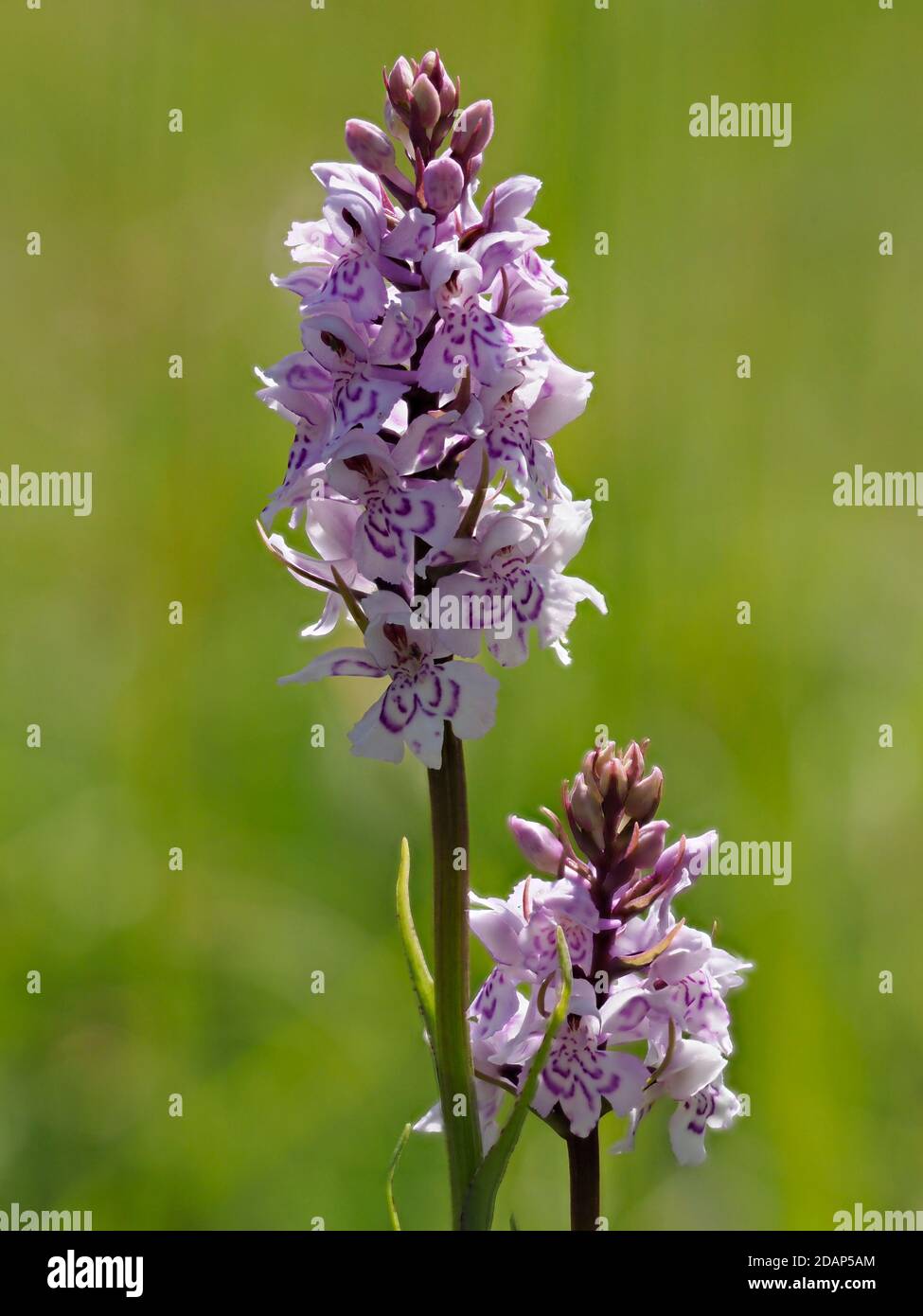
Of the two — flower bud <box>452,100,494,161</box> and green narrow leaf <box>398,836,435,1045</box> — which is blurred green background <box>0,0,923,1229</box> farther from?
flower bud <box>452,100,494,161</box>

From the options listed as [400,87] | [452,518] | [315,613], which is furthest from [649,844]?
[315,613]

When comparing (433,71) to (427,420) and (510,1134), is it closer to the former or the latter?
(427,420)

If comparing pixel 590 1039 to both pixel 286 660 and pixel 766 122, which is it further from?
pixel 766 122

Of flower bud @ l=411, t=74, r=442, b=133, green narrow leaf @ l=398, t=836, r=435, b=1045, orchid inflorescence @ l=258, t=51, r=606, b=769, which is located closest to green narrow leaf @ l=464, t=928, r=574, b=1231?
green narrow leaf @ l=398, t=836, r=435, b=1045

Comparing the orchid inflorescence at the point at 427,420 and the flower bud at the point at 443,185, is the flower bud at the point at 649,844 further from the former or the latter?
the flower bud at the point at 443,185

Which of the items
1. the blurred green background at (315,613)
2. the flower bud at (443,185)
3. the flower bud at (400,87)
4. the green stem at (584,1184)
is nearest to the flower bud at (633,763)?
the green stem at (584,1184)

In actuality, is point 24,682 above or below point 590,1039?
above
